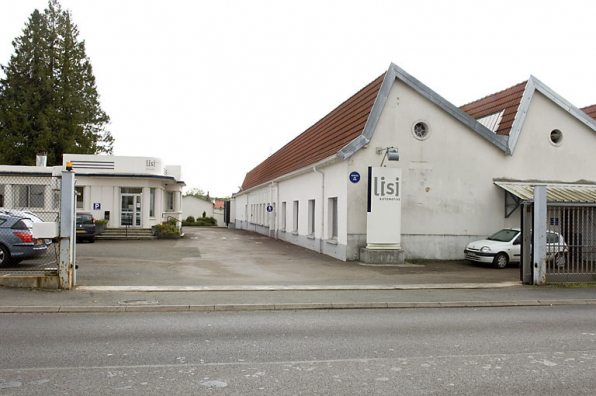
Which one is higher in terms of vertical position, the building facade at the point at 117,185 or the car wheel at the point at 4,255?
the building facade at the point at 117,185

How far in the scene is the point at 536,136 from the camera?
67.2ft

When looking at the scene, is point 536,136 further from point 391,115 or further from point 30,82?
point 30,82

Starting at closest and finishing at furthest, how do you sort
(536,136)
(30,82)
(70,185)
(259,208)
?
(70,185), (536,136), (259,208), (30,82)

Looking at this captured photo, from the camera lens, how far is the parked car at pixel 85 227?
2584cm

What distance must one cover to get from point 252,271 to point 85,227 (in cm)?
1489

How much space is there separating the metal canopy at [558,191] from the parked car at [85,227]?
67.6 ft

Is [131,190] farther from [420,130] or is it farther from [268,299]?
[268,299]

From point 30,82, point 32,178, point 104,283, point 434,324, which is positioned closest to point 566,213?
point 434,324

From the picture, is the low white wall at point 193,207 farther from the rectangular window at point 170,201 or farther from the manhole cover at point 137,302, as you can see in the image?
the manhole cover at point 137,302

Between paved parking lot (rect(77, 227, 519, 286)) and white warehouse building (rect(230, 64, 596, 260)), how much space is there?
1.57 metres

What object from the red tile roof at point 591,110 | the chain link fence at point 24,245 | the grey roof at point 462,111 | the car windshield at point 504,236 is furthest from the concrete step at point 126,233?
the red tile roof at point 591,110

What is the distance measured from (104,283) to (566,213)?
12649mm

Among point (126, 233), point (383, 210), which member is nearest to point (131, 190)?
point (126, 233)

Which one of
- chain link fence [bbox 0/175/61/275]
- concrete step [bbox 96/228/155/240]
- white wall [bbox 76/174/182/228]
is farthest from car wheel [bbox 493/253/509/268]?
white wall [bbox 76/174/182/228]
